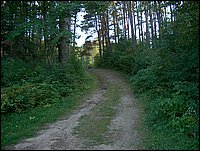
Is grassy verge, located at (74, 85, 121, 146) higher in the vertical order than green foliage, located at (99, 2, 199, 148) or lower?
lower

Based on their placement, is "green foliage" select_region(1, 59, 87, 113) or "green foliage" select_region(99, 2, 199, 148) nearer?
"green foliage" select_region(99, 2, 199, 148)

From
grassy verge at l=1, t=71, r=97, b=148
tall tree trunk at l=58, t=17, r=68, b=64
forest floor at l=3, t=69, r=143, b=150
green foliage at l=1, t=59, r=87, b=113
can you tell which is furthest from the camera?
tall tree trunk at l=58, t=17, r=68, b=64

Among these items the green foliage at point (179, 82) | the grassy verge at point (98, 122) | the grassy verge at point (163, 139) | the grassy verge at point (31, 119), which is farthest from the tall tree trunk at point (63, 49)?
the grassy verge at point (163, 139)

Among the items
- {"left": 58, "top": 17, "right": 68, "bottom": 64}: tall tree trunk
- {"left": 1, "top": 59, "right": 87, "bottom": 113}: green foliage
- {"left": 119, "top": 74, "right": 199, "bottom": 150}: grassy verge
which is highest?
{"left": 58, "top": 17, "right": 68, "bottom": 64}: tall tree trunk

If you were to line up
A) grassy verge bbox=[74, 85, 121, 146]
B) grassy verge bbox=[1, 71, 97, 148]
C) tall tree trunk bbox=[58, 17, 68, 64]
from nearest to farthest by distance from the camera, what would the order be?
grassy verge bbox=[74, 85, 121, 146] < grassy verge bbox=[1, 71, 97, 148] < tall tree trunk bbox=[58, 17, 68, 64]

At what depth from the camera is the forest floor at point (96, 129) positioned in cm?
686

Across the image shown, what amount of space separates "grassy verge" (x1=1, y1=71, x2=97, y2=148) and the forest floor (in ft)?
1.16

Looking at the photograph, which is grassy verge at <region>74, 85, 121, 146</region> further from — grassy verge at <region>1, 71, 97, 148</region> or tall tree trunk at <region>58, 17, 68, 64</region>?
tall tree trunk at <region>58, 17, 68, 64</region>

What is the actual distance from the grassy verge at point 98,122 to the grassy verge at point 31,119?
4.11ft

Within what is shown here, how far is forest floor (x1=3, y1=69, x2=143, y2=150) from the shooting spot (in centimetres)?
686

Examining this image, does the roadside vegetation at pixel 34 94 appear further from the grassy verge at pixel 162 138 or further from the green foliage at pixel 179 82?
the green foliage at pixel 179 82

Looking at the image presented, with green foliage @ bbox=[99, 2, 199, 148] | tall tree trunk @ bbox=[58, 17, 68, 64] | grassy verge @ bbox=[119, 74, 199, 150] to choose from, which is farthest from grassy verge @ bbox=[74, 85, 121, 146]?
tall tree trunk @ bbox=[58, 17, 68, 64]

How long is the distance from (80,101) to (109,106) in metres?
1.94

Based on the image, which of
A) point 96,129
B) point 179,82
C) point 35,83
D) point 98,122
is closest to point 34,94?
point 35,83
